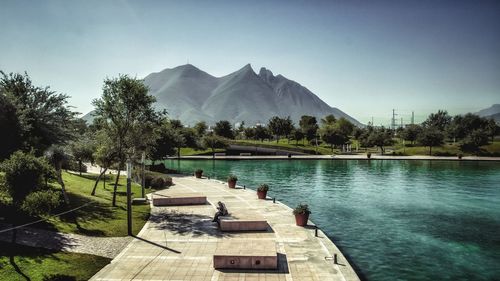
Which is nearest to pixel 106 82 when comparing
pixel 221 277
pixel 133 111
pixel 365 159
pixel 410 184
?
pixel 133 111

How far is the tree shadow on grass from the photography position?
71.2ft

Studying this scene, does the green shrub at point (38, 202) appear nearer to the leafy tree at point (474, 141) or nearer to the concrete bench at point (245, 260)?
the concrete bench at point (245, 260)

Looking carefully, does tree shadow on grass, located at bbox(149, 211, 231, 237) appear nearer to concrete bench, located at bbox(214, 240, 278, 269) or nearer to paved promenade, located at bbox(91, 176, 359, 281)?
paved promenade, located at bbox(91, 176, 359, 281)

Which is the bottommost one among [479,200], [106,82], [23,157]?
[479,200]

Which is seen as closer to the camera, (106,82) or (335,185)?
(106,82)

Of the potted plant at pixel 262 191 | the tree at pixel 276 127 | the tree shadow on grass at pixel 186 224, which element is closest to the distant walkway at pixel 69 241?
the tree shadow on grass at pixel 186 224

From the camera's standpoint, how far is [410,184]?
1969 inches

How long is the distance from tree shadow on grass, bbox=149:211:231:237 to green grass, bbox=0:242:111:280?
5934mm

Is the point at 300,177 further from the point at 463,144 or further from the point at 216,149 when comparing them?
the point at 463,144

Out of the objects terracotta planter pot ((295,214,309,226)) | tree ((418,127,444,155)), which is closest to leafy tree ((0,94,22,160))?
terracotta planter pot ((295,214,309,226))

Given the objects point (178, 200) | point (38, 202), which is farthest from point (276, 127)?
point (38, 202)

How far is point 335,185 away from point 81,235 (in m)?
35.2

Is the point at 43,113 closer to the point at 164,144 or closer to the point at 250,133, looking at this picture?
the point at 164,144

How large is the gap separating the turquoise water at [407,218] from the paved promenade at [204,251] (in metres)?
3.01
